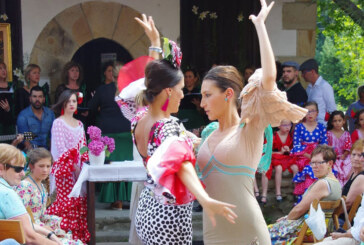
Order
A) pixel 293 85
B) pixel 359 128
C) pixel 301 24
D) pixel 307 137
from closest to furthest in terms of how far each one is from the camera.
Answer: pixel 307 137
pixel 359 128
pixel 293 85
pixel 301 24

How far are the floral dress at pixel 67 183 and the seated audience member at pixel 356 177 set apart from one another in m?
2.68

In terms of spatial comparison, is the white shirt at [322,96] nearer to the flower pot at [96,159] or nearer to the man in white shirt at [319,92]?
the man in white shirt at [319,92]

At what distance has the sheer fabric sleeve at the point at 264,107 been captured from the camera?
9.77 feet

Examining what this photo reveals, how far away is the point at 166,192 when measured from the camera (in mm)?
2889

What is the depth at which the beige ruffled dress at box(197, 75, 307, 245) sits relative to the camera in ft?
9.95

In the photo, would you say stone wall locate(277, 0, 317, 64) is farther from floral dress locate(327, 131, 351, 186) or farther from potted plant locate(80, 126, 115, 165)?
potted plant locate(80, 126, 115, 165)

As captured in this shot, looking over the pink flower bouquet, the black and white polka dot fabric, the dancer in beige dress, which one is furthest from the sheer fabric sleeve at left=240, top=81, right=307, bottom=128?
the pink flower bouquet

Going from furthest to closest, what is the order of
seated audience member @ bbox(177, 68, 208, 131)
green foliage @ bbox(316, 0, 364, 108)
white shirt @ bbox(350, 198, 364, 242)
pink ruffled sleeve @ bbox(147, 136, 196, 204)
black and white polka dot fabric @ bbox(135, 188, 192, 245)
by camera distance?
green foliage @ bbox(316, 0, 364, 108) → seated audience member @ bbox(177, 68, 208, 131) → white shirt @ bbox(350, 198, 364, 242) → black and white polka dot fabric @ bbox(135, 188, 192, 245) → pink ruffled sleeve @ bbox(147, 136, 196, 204)

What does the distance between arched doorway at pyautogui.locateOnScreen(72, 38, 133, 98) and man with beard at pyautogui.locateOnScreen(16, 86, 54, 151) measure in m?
1.38

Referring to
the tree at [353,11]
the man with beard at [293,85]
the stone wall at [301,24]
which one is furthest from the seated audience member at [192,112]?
the tree at [353,11]

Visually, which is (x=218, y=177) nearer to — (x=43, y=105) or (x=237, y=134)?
(x=237, y=134)

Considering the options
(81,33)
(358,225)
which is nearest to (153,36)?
(358,225)

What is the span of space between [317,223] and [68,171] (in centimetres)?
286

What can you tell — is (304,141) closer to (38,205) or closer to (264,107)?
(38,205)
